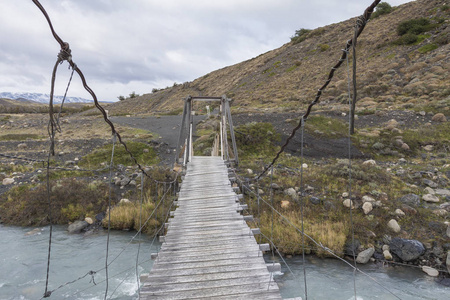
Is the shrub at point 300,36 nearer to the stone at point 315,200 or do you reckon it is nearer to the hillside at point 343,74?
the hillside at point 343,74

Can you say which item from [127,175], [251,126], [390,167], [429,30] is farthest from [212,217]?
[429,30]

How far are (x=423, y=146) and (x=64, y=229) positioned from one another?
1823 centimetres

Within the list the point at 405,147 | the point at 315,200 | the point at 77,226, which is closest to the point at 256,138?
the point at 315,200

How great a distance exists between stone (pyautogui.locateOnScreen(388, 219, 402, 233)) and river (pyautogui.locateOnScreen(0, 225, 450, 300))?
49.0 inches

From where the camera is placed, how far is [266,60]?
51.0 m

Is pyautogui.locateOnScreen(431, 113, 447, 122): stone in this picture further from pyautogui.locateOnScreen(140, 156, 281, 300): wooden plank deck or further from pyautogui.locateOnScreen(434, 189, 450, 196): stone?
pyautogui.locateOnScreen(140, 156, 281, 300): wooden plank deck

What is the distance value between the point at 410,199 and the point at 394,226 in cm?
180

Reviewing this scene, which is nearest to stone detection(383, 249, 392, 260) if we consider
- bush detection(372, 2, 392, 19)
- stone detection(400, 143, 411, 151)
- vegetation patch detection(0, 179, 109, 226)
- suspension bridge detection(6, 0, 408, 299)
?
suspension bridge detection(6, 0, 408, 299)

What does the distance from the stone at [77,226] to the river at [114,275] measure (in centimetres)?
40

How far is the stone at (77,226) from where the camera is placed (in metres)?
9.63

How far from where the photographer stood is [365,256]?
7328 millimetres

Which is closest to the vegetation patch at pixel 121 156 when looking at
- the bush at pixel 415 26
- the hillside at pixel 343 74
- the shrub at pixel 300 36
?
the hillside at pixel 343 74

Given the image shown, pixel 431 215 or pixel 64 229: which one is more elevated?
pixel 431 215

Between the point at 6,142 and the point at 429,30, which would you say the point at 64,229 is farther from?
the point at 429,30
